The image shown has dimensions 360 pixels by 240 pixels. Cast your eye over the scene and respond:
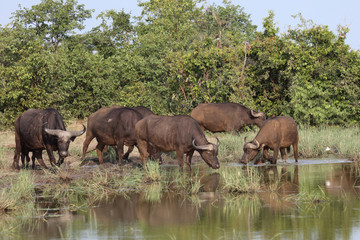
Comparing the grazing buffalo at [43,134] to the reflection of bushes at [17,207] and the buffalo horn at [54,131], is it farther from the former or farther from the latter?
the reflection of bushes at [17,207]

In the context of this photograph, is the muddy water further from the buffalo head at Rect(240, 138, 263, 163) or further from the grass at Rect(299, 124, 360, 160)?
the grass at Rect(299, 124, 360, 160)

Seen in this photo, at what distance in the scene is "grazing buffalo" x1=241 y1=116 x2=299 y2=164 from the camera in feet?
52.2

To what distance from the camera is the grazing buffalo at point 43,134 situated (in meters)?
15.3

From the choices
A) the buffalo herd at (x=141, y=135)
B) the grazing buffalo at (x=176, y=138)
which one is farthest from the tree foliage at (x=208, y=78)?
the grazing buffalo at (x=176, y=138)

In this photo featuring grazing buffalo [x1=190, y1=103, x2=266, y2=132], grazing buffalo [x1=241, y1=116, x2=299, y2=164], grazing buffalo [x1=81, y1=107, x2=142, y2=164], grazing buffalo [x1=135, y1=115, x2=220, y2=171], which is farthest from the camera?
grazing buffalo [x1=190, y1=103, x2=266, y2=132]

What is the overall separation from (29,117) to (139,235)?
9.40m

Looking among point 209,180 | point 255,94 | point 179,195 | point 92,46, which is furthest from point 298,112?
point 92,46

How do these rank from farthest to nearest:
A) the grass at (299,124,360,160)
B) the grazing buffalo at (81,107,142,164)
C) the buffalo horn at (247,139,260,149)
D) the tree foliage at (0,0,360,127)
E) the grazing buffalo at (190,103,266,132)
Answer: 1. the tree foliage at (0,0,360,127)
2. the grazing buffalo at (190,103,266,132)
3. the grass at (299,124,360,160)
4. the grazing buffalo at (81,107,142,164)
5. the buffalo horn at (247,139,260,149)

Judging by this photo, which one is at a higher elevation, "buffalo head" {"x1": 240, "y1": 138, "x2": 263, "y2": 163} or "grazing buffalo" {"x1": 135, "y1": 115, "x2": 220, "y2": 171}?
"grazing buffalo" {"x1": 135, "y1": 115, "x2": 220, "y2": 171}

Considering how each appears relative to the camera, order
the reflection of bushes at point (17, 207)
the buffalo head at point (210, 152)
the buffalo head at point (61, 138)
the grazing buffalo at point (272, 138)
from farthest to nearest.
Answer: the grazing buffalo at point (272, 138) → the buffalo head at point (61, 138) → the buffalo head at point (210, 152) → the reflection of bushes at point (17, 207)

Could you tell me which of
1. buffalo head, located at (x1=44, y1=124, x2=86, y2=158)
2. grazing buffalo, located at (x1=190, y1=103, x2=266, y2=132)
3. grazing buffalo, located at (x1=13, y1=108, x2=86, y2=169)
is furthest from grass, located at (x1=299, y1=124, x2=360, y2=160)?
buffalo head, located at (x1=44, y1=124, x2=86, y2=158)

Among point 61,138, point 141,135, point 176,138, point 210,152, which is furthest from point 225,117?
point 61,138

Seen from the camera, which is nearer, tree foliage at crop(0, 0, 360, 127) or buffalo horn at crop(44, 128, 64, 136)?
buffalo horn at crop(44, 128, 64, 136)

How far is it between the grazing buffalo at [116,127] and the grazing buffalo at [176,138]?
159 centimetres
